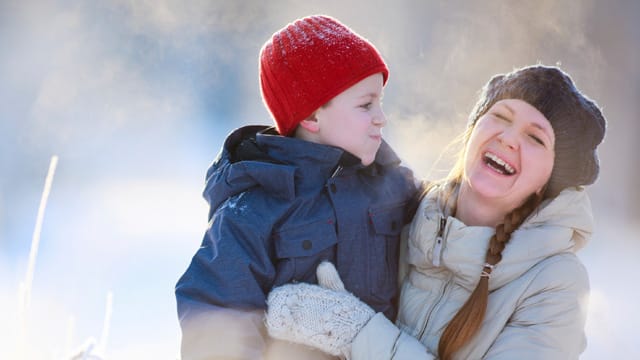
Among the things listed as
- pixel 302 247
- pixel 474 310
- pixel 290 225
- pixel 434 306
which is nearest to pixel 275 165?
pixel 290 225

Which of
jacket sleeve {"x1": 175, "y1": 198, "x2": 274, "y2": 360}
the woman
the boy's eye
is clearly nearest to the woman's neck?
the woman

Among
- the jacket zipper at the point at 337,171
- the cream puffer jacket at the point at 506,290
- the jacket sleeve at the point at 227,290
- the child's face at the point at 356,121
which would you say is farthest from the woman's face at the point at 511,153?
the jacket sleeve at the point at 227,290

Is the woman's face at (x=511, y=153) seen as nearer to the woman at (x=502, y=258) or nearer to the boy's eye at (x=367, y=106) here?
the woman at (x=502, y=258)

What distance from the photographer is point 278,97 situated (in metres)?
3.67

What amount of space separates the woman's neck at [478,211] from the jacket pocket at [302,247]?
26.2 inches

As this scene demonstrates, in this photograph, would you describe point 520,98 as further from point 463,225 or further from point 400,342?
point 400,342

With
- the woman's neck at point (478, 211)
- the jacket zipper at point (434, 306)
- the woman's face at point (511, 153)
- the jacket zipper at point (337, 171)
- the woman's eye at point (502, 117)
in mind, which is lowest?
the jacket zipper at point (434, 306)

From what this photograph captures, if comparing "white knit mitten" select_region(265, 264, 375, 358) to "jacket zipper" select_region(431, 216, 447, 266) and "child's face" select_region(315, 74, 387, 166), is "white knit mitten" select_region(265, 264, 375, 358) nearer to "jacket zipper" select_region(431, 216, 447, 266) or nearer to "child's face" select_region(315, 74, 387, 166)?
"jacket zipper" select_region(431, 216, 447, 266)

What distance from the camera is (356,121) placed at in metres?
3.47

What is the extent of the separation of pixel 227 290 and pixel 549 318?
133 cm

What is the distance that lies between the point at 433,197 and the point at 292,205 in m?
0.71

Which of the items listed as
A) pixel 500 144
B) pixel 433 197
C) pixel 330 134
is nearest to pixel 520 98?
pixel 500 144

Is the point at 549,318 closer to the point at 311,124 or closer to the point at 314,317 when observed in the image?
the point at 314,317

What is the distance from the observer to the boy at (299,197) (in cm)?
301
